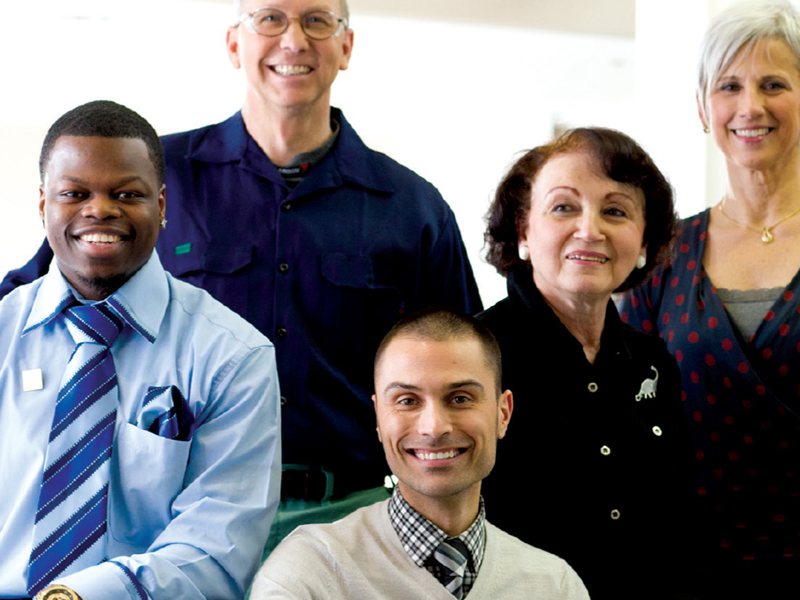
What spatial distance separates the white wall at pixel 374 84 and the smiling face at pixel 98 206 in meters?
4.12

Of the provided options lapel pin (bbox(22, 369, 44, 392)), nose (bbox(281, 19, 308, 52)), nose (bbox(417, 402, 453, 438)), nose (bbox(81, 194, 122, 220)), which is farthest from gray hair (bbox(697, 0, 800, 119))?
lapel pin (bbox(22, 369, 44, 392))

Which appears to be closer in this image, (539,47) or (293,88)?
(293,88)

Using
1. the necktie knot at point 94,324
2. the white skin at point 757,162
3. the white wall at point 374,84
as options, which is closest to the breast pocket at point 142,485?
the necktie knot at point 94,324

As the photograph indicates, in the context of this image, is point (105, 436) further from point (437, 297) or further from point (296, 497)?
point (437, 297)


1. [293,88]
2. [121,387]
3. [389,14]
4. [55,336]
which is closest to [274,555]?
[121,387]

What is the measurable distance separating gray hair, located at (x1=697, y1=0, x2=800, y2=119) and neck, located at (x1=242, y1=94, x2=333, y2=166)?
3.16 ft

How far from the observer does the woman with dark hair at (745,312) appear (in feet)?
7.61

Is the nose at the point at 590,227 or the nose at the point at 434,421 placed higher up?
the nose at the point at 590,227

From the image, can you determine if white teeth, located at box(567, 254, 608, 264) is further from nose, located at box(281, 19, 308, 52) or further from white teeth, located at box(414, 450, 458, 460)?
nose, located at box(281, 19, 308, 52)

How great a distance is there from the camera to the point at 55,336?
188cm

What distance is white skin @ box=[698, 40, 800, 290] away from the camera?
8.12 feet

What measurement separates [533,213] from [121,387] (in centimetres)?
92

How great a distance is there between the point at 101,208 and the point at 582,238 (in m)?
0.93

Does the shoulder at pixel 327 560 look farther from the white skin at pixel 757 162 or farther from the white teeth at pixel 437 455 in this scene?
the white skin at pixel 757 162
